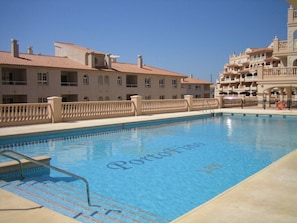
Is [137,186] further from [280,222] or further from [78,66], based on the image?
[78,66]

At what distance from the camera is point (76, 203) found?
18.9ft

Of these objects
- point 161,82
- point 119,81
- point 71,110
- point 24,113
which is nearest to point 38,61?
point 119,81

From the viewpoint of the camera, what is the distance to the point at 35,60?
39625mm

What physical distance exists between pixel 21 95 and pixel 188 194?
36.0m

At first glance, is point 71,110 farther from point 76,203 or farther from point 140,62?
point 140,62

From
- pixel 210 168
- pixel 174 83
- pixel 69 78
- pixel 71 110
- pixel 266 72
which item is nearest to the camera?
pixel 210 168

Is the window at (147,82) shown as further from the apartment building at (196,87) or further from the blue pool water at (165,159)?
the blue pool water at (165,159)

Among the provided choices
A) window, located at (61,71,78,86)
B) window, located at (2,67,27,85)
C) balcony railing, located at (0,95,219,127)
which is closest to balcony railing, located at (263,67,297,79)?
balcony railing, located at (0,95,219,127)

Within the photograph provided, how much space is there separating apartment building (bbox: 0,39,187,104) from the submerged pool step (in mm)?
31773

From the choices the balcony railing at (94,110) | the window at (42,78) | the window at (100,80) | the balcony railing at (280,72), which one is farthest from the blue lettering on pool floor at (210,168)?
the window at (100,80)

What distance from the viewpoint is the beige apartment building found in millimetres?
29281

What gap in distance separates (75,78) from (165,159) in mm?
35184

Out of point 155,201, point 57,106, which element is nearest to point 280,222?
point 155,201

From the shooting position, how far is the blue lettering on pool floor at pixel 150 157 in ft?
29.7
